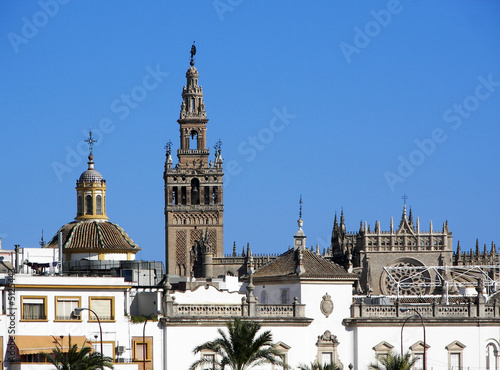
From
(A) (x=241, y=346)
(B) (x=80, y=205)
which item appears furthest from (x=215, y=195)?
(A) (x=241, y=346)

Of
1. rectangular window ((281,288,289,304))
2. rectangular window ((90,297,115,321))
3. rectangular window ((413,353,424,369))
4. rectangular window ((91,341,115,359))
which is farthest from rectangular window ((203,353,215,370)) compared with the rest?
rectangular window ((413,353,424,369))

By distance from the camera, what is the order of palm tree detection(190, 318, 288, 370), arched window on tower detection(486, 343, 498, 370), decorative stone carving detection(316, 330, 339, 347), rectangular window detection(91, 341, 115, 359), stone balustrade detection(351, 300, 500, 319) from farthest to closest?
arched window on tower detection(486, 343, 498, 370)
stone balustrade detection(351, 300, 500, 319)
decorative stone carving detection(316, 330, 339, 347)
rectangular window detection(91, 341, 115, 359)
palm tree detection(190, 318, 288, 370)

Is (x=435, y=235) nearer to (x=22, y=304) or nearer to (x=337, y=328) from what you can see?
(x=337, y=328)

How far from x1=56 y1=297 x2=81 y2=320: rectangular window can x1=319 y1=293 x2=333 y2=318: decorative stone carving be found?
13.0 m

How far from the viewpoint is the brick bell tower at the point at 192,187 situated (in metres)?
149

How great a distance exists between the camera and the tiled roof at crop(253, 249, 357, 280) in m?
66.9

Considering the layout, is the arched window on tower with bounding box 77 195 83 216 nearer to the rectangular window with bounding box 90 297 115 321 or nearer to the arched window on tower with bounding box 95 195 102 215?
the arched window on tower with bounding box 95 195 102 215

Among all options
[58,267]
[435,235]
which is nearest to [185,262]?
[435,235]

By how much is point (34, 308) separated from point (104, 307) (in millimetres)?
3519

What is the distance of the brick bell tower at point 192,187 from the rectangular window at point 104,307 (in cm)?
8358

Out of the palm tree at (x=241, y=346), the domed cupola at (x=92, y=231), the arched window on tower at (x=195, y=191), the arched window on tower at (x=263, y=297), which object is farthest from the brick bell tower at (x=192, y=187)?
the palm tree at (x=241, y=346)

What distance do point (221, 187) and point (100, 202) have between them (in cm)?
6298

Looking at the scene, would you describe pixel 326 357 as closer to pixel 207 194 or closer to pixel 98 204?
pixel 98 204

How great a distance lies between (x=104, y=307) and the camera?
6312cm
